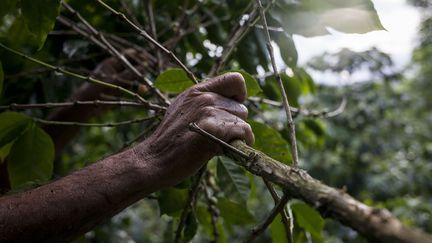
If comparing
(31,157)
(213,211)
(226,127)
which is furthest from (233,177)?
(31,157)

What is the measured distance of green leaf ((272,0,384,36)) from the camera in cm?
93

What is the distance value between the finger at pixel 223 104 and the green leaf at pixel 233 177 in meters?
0.27

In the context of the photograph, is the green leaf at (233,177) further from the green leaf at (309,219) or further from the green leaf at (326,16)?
the green leaf at (326,16)

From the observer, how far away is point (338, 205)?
524mm

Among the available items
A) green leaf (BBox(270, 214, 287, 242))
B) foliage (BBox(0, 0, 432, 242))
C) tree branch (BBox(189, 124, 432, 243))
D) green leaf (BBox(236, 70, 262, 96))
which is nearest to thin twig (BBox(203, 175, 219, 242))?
foliage (BBox(0, 0, 432, 242))

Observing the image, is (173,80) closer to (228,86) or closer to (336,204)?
(228,86)

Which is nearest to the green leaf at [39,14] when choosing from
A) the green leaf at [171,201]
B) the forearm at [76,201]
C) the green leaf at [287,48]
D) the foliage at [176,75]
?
the foliage at [176,75]

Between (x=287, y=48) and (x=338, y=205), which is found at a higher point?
(x=287, y=48)

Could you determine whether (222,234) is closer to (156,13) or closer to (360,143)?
(156,13)

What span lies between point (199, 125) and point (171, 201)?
0.38 metres

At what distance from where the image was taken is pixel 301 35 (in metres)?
1.12

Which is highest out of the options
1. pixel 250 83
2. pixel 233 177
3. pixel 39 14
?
pixel 250 83

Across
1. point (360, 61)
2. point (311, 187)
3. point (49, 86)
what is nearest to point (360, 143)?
point (360, 61)

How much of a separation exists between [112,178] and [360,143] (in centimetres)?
388
